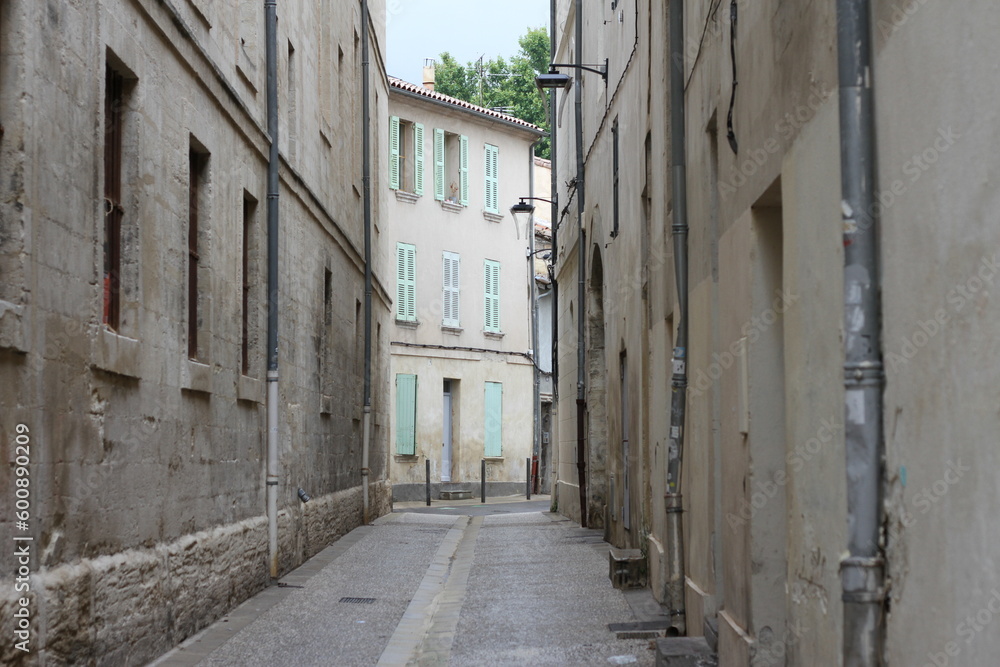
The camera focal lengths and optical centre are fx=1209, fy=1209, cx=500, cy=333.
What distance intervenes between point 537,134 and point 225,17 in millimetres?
23639

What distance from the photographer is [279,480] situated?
37.7 feet

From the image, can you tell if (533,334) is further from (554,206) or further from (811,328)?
(811,328)

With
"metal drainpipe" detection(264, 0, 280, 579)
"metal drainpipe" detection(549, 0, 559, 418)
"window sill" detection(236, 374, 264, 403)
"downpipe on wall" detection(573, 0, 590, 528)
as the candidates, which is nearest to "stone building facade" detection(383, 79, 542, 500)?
"metal drainpipe" detection(549, 0, 559, 418)

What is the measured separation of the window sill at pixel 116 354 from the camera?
6.52m

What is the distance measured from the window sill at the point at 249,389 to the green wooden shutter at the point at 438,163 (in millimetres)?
20016

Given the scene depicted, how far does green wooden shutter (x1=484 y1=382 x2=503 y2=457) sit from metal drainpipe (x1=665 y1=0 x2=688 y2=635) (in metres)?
22.8

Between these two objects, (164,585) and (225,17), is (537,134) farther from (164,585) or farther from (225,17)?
(164,585)

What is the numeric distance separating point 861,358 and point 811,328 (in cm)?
96

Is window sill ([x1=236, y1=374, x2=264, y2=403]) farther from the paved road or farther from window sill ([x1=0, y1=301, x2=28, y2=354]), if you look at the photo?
window sill ([x1=0, y1=301, x2=28, y2=354])

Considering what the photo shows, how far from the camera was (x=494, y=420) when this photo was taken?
3188 cm

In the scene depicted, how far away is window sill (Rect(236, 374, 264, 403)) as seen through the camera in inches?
398

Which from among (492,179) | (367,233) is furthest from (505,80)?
(367,233)

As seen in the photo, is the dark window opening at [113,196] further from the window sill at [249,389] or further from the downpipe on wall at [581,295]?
the downpipe on wall at [581,295]

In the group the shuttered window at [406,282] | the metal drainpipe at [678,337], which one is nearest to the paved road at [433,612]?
the metal drainpipe at [678,337]
